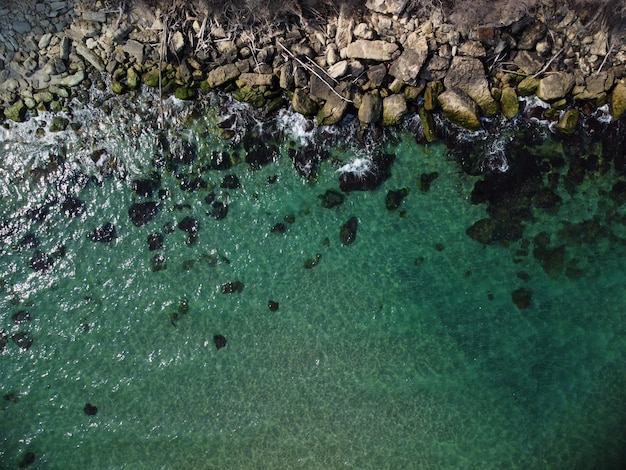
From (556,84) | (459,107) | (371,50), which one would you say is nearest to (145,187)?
(371,50)

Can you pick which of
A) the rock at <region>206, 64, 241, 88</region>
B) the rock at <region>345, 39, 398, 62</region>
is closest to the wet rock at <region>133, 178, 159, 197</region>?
the rock at <region>206, 64, 241, 88</region>

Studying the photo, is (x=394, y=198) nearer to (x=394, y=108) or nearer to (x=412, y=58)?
(x=394, y=108)

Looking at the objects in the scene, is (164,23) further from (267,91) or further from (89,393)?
(89,393)

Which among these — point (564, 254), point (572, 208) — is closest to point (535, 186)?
point (572, 208)

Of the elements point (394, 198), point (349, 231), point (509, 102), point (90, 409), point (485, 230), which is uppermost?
point (509, 102)

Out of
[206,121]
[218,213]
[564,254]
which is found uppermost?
[206,121]
